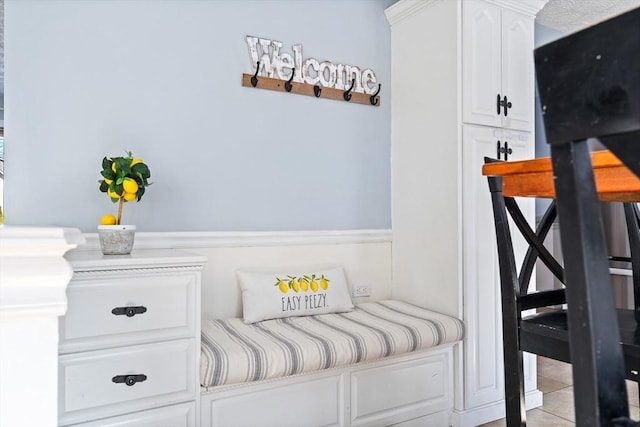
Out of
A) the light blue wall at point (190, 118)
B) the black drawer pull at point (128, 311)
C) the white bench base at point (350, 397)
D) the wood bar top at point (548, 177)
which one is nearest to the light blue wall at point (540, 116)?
the light blue wall at point (190, 118)

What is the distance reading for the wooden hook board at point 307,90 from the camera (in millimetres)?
2435

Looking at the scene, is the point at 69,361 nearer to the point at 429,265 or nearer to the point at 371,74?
the point at 429,265

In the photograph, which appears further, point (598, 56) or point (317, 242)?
point (317, 242)

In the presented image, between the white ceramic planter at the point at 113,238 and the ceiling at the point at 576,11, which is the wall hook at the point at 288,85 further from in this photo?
the ceiling at the point at 576,11

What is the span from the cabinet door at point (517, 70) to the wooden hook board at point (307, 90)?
75 cm

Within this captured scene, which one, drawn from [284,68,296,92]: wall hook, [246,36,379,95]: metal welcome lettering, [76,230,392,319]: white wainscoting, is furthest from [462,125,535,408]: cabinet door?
[284,68,296,92]: wall hook

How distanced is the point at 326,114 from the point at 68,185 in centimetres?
138

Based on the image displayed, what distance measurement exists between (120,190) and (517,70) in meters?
2.13

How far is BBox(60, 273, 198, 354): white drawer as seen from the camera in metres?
1.53

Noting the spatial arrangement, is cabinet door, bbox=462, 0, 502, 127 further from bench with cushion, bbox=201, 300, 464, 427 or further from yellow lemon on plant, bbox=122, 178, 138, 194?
yellow lemon on plant, bbox=122, 178, 138, 194

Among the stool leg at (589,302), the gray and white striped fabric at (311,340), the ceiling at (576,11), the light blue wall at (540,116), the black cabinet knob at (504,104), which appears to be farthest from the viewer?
the light blue wall at (540,116)

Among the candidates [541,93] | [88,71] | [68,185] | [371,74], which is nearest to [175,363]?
[68,185]

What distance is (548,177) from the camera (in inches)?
35.7

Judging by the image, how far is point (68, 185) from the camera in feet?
6.66
